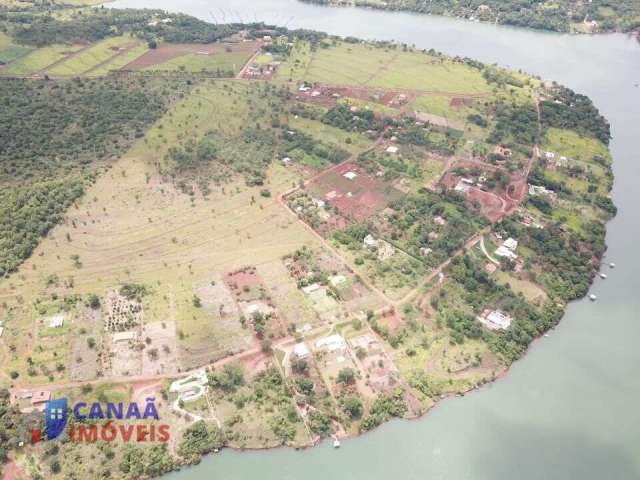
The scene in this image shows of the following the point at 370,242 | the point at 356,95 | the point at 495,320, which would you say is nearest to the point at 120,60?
the point at 356,95

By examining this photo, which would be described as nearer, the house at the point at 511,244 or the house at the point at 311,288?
the house at the point at 311,288

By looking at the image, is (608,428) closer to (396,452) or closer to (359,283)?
(396,452)

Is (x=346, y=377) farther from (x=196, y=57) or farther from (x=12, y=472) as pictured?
(x=196, y=57)

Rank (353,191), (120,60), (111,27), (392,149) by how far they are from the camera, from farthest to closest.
→ (111,27), (120,60), (392,149), (353,191)

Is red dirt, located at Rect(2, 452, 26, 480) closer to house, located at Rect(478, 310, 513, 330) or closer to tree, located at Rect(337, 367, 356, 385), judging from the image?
tree, located at Rect(337, 367, 356, 385)

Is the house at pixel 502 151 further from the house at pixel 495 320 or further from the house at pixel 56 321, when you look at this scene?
the house at pixel 56 321

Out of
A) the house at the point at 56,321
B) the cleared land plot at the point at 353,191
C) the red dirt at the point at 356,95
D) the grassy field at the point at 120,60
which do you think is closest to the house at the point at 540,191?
the cleared land plot at the point at 353,191
